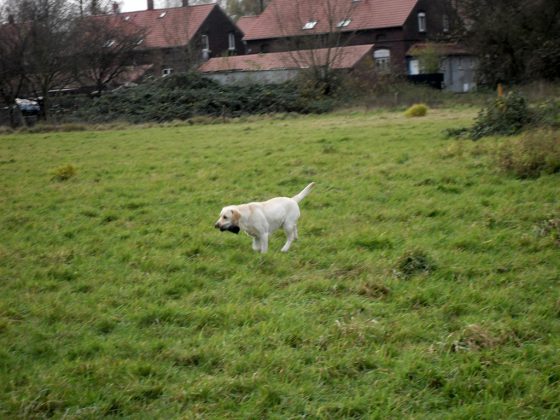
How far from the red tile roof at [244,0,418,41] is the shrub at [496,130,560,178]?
94.9 ft

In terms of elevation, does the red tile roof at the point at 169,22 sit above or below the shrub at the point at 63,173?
above

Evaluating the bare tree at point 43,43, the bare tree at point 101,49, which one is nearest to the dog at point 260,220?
the bare tree at point 43,43

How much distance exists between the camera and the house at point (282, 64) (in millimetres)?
41375

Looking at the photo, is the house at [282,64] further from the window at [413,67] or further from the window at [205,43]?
the window at [205,43]

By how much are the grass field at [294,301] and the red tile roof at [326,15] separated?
30561 millimetres

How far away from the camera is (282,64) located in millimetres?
44812

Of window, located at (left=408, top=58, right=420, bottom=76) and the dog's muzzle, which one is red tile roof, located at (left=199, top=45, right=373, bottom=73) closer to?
window, located at (left=408, top=58, right=420, bottom=76)

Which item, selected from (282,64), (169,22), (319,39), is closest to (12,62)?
(282,64)

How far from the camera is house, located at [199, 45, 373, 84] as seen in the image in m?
41.4

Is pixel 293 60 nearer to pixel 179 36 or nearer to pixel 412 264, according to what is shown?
pixel 179 36

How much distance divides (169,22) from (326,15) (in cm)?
2087

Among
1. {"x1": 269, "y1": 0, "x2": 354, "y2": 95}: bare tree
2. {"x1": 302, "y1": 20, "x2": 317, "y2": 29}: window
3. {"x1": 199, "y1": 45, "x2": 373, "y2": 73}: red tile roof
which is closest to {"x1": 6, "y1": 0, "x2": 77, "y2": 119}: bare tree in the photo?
{"x1": 199, "y1": 45, "x2": 373, "y2": 73}: red tile roof

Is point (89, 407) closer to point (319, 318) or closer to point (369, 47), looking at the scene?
point (319, 318)

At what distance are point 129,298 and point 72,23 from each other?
41.8m
